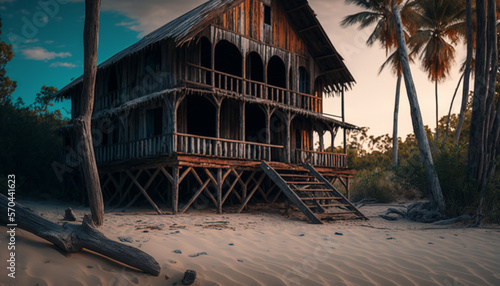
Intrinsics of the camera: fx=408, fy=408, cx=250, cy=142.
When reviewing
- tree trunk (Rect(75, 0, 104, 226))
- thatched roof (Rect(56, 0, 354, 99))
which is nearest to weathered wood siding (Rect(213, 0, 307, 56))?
thatched roof (Rect(56, 0, 354, 99))

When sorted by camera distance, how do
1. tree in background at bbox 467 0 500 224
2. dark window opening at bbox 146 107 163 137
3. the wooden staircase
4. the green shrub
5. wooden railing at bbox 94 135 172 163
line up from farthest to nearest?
the green shrub, dark window opening at bbox 146 107 163 137, wooden railing at bbox 94 135 172 163, tree in background at bbox 467 0 500 224, the wooden staircase

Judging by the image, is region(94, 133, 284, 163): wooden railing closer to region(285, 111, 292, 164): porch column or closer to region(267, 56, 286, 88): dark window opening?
region(285, 111, 292, 164): porch column

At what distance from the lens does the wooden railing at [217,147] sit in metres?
13.5

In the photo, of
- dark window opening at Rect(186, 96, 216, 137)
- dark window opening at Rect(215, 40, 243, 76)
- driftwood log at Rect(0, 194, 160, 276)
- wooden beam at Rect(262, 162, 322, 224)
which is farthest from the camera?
dark window opening at Rect(215, 40, 243, 76)

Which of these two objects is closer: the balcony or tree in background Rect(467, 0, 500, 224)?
tree in background Rect(467, 0, 500, 224)

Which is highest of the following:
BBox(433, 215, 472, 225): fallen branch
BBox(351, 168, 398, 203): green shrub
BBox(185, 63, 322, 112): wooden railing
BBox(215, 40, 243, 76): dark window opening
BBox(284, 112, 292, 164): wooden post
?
BBox(215, 40, 243, 76): dark window opening

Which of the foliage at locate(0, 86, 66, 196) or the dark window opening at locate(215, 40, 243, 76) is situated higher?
the dark window opening at locate(215, 40, 243, 76)

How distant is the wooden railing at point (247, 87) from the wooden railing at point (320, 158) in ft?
7.09

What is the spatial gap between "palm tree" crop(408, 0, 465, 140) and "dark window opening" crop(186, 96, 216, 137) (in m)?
16.2

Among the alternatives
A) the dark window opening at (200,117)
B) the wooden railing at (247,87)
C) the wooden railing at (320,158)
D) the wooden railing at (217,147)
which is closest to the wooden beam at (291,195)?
the wooden railing at (217,147)

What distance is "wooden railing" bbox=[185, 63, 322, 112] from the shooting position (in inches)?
581

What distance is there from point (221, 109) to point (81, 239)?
12.1 meters

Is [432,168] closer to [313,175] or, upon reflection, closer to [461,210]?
[461,210]

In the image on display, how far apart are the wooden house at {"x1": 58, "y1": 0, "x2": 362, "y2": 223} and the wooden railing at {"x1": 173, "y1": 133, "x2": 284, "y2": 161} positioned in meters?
0.05
